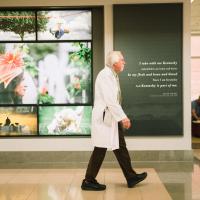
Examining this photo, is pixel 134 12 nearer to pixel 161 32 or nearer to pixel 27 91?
pixel 161 32

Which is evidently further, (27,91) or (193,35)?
(193,35)

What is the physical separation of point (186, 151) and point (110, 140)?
116 inches

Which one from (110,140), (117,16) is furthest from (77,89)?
(110,140)

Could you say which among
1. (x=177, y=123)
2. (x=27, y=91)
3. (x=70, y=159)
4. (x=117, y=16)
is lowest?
(x=70, y=159)

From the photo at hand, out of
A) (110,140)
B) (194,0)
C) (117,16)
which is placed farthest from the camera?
(194,0)

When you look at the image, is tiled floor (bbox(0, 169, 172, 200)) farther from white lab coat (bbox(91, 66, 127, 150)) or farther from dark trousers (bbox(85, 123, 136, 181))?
white lab coat (bbox(91, 66, 127, 150))

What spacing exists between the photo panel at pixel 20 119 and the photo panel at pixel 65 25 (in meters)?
1.38

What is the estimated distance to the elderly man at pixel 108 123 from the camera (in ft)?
19.0

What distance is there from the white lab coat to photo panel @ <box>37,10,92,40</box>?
2774 millimetres

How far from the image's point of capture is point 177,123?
27.4ft

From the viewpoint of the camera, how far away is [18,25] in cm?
852

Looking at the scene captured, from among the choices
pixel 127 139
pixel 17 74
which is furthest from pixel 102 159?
pixel 17 74

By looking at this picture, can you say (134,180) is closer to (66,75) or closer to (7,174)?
(7,174)

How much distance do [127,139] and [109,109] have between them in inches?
107
